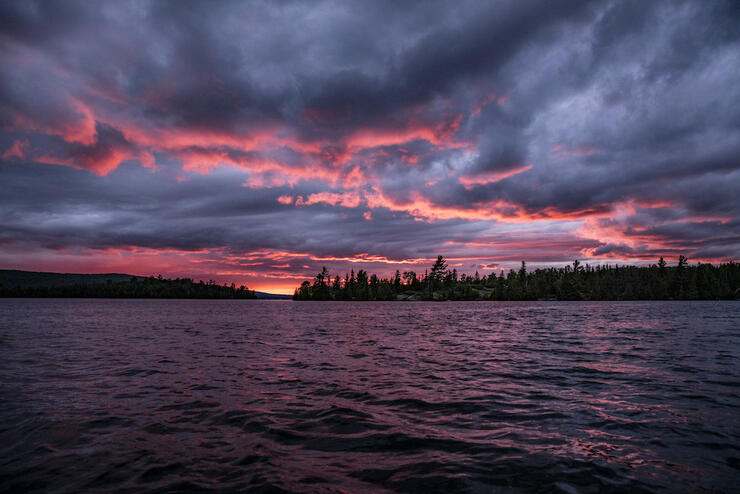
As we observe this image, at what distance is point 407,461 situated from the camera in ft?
26.0

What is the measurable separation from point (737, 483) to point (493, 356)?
16.7m

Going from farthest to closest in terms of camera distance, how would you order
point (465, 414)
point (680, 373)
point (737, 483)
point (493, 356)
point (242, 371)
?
1. point (493, 356)
2. point (242, 371)
3. point (680, 373)
4. point (465, 414)
5. point (737, 483)

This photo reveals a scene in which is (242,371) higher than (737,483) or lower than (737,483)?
lower

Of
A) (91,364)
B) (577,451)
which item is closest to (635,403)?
(577,451)

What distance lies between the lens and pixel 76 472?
297 inches

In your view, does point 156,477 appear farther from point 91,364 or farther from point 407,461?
point 91,364

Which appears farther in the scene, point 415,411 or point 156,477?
point 415,411

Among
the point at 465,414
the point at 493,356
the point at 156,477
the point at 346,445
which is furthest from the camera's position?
the point at 493,356

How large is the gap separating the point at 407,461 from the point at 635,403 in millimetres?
9257

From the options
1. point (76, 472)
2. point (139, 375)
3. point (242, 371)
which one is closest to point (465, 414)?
point (76, 472)

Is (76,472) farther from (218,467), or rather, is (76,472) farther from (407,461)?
(407,461)

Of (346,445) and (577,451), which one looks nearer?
(577,451)

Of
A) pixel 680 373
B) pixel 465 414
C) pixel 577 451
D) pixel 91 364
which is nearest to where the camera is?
pixel 577 451

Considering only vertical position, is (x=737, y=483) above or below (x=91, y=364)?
above
